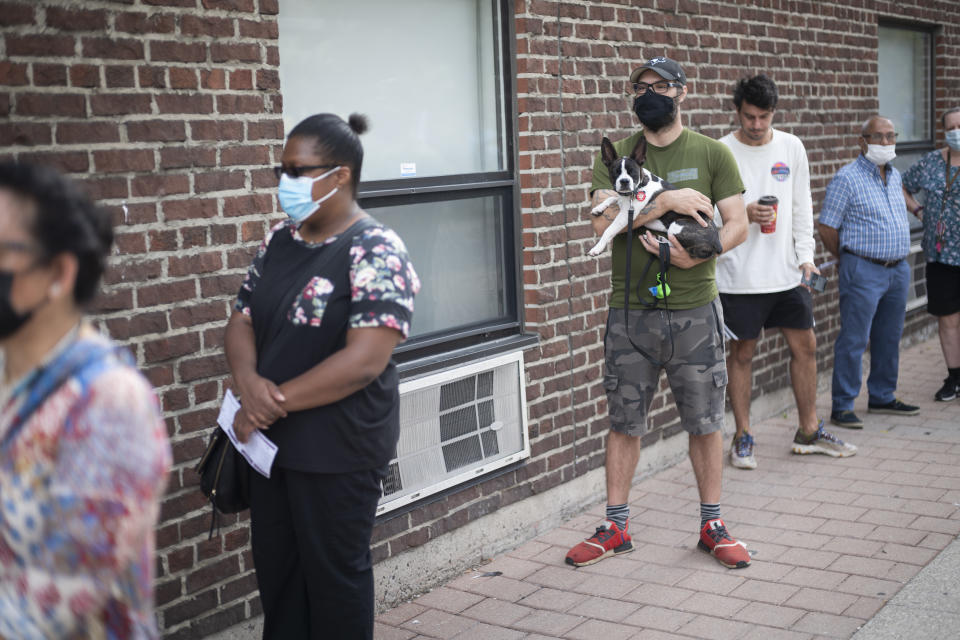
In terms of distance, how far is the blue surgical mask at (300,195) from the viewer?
3168mm

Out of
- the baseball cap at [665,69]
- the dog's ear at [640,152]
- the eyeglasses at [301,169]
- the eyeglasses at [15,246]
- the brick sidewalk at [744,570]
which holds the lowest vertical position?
the brick sidewalk at [744,570]

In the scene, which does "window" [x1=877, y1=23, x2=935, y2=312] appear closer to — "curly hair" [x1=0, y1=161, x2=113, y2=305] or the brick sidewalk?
the brick sidewalk

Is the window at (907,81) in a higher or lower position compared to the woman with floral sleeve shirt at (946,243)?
higher

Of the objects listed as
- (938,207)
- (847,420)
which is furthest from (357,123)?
(938,207)

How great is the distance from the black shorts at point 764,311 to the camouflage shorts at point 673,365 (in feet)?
5.05

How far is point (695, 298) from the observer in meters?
4.71

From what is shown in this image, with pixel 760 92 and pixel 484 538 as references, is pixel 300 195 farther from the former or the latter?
pixel 760 92

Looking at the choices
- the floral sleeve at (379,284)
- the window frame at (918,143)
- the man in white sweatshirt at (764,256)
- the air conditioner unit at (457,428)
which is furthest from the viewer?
the window frame at (918,143)

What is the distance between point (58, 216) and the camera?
1.81 metres

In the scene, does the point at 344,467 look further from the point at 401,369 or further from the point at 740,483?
the point at 740,483

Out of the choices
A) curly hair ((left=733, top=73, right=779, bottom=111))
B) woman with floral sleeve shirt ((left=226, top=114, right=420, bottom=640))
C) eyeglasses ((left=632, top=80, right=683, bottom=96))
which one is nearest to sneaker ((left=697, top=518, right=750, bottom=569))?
eyeglasses ((left=632, top=80, right=683, bottom=96))

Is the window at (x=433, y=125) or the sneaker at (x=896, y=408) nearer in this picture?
the window at (x=433, y=125)

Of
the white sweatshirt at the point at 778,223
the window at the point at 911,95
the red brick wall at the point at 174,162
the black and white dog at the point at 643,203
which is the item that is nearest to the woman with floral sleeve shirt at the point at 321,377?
the red brick wall at the point at 174,162

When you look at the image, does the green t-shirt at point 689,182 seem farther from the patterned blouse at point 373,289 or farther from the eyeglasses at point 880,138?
the eyeglasses at point 880,138
